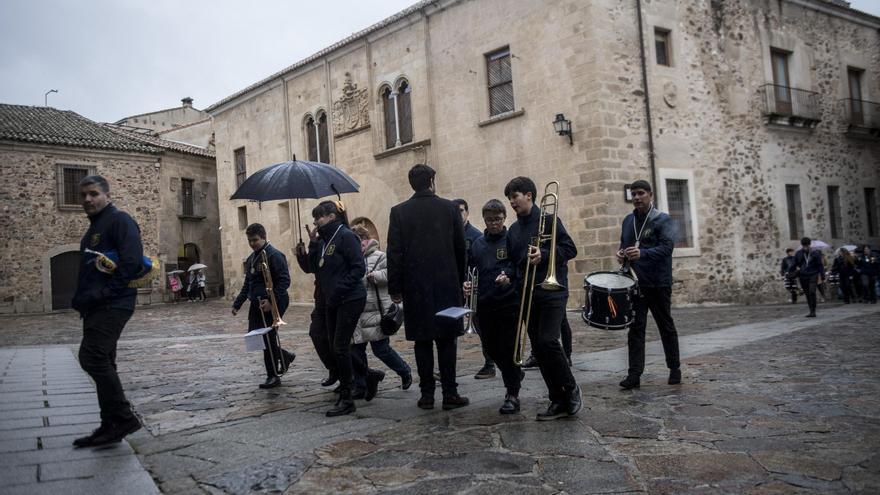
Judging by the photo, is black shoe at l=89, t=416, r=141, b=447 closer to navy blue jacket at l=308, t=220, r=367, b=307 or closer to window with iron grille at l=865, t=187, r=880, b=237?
navy blue jacket at l=308, t=220, r=367, b=307

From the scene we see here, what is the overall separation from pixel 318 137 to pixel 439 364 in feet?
59.2

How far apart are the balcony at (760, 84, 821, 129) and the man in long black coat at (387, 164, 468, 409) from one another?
1512 cm

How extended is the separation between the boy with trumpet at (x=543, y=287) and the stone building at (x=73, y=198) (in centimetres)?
2663

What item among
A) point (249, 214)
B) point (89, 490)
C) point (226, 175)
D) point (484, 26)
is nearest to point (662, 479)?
point (89, 490)

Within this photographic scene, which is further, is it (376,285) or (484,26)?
(484,26)

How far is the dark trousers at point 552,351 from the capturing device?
4594mm

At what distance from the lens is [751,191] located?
56.1 ft

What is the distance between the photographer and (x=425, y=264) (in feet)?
16.8

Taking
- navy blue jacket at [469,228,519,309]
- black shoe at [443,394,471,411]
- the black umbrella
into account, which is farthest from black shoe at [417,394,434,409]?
the black umbrella

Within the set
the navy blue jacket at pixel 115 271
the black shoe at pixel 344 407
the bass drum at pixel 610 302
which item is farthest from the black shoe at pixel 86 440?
the bass drum at pixel 610 302

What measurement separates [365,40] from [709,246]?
36.4ft

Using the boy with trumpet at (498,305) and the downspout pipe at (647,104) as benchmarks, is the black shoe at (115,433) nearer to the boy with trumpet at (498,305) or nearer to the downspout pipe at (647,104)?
the boy with trumpet at (498,305)

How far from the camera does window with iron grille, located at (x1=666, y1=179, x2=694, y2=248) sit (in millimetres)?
15695

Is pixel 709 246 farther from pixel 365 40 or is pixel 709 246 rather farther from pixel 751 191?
pixel 365 40
